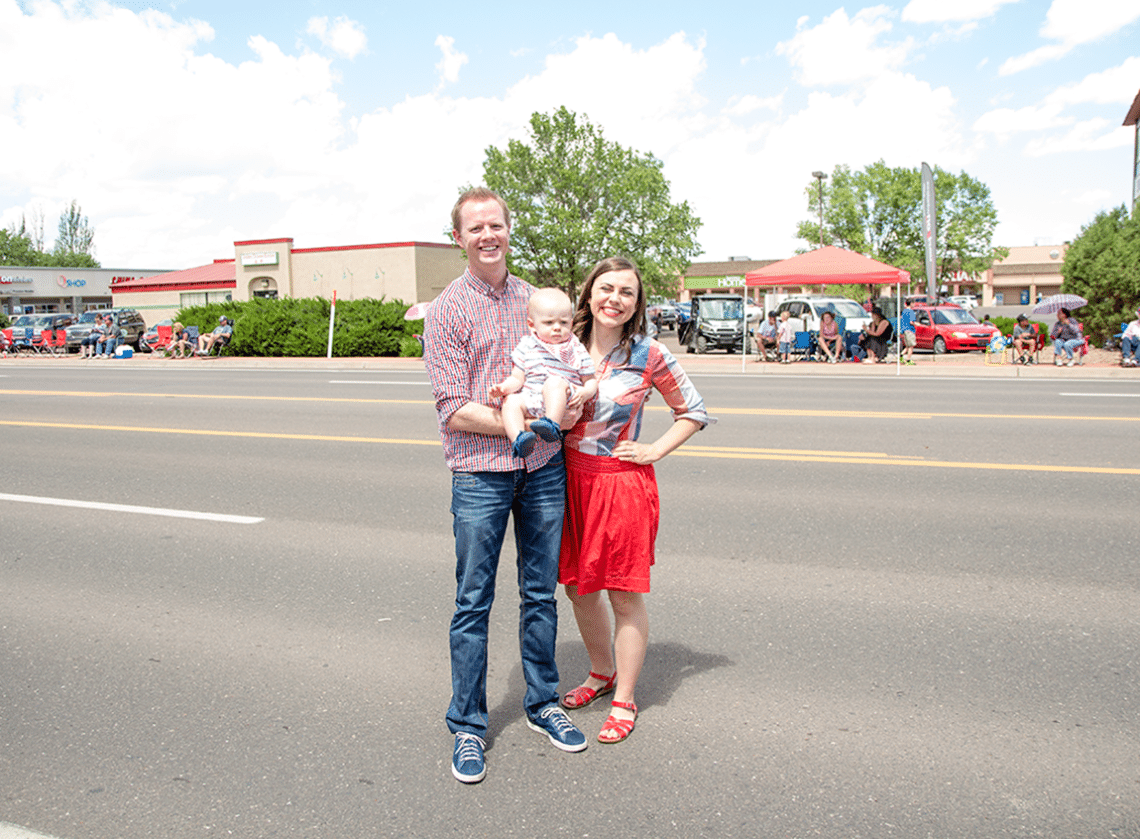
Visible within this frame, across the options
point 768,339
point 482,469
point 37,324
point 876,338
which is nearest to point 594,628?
point 482,469

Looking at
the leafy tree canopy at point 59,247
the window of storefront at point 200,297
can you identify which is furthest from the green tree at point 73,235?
the window of storefront at point 200,297

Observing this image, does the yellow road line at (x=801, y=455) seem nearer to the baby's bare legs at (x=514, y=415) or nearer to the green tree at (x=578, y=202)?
the baby's bare legs at (x=514, y=415)

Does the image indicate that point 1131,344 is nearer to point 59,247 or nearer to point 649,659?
point 649,659

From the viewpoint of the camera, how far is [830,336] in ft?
74.9

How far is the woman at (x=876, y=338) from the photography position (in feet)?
72.7

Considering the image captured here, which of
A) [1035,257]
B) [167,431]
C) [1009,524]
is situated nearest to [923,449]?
[1009,524]

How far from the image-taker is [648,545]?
11.4 ft

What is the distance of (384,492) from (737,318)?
23.1 m

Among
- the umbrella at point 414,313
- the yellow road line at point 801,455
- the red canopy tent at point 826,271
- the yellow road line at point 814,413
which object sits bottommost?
the yellow road line at point 801,455

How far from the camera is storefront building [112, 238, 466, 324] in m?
44.1

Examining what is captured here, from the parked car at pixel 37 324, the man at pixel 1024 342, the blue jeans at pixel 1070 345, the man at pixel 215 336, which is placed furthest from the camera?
the parked car at pixel 37 324

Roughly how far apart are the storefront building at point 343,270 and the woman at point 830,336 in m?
24.7

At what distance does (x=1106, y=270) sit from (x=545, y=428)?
24.1m

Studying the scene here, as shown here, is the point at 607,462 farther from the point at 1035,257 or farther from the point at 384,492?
the point at 1035,257
